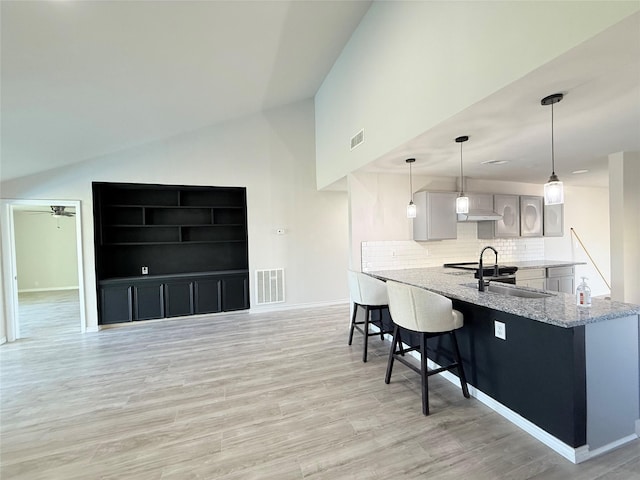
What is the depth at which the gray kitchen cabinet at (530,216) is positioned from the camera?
5.04 meters

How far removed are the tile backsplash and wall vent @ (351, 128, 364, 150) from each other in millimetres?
1432

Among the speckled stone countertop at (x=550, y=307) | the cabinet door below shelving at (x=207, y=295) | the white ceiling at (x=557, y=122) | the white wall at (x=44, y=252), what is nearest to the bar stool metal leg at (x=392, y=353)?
the speckled stone countertop at (x=550, y=307)

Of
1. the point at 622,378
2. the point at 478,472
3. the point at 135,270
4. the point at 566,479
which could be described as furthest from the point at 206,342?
the point at 622,378

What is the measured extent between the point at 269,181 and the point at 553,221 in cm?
553

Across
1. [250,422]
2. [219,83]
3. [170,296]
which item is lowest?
[250,422]

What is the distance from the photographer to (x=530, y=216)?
512 cm

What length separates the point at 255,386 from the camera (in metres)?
2.75

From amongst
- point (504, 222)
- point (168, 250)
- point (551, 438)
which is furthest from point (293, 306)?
point (551, 438)

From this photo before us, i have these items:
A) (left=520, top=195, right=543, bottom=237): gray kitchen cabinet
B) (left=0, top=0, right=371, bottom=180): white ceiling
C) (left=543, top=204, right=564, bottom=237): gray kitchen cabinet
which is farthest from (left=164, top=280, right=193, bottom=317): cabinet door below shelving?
(left=543, top=204, right=564, bottom=237): gray kitchen cabinet

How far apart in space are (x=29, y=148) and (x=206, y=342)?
3.29 meters

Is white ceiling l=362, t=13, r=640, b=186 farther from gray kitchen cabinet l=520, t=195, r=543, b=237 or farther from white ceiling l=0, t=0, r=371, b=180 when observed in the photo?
white ceiling l=0, t=0, r=371, b=180

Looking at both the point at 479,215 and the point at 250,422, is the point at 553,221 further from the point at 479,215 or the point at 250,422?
the point at 250,422

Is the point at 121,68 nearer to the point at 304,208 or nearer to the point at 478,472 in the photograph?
the point at 304,208

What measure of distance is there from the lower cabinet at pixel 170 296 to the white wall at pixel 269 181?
24 centimetres
